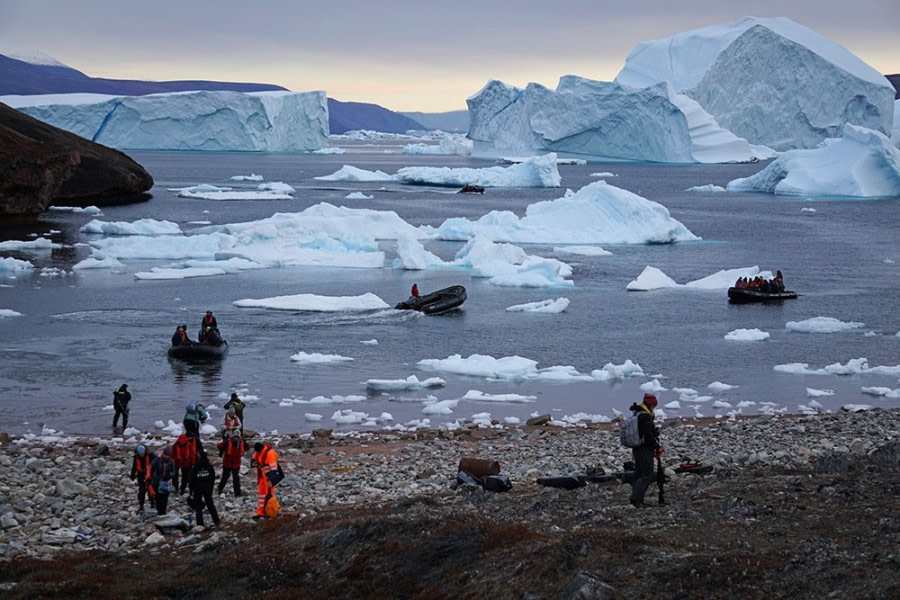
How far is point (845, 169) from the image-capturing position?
225 feet

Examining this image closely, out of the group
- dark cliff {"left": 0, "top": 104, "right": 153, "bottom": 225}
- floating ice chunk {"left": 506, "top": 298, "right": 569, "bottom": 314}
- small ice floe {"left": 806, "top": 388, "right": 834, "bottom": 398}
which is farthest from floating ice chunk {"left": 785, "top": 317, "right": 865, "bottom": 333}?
dark cliff {"left": 0, "top": 104, "right": 153, "bottom": 225}

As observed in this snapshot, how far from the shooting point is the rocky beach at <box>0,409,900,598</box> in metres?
7.25

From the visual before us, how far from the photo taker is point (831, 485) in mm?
9789

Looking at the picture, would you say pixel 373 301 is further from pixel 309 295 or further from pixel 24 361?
pixel 24 361

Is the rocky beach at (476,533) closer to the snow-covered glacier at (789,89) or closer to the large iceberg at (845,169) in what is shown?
the large iceberg at (845,169)

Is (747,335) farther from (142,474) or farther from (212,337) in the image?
(142,474)

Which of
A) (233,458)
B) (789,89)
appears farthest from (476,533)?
(789,89)

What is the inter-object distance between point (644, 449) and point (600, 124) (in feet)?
278

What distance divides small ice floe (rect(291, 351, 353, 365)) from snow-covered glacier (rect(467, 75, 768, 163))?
66.5m

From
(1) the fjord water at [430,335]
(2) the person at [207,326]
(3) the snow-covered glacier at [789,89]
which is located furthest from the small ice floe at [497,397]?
(3) the snow-covered glacier at [789,89]

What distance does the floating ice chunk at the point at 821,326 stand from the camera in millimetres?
27500

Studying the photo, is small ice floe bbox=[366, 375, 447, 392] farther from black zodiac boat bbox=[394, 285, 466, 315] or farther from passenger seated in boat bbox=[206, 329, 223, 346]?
black zodiac boat bbox=[394, 285, 466, 315]

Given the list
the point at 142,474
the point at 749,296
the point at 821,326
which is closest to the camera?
the point at 142,474

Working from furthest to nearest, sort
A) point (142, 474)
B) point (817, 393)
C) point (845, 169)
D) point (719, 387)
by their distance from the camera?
point (845, 169), point (719, 387), point (817, 393), point (142, 474)
